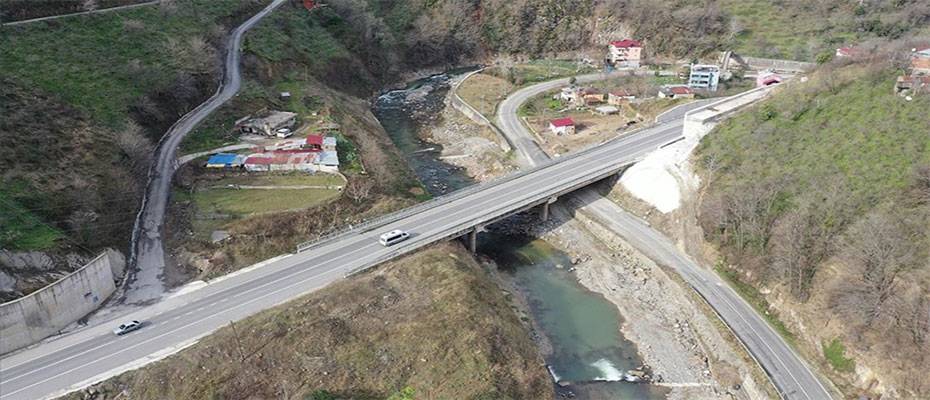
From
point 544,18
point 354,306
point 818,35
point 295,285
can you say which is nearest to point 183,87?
point 295,285

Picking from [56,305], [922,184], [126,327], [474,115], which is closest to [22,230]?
[56,305]

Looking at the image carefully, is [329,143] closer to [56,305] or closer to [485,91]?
[56,305]

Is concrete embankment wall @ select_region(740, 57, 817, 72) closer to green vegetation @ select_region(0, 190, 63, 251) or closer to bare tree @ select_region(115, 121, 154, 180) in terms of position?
bare tree @ select_region(115, 121, 154, 180)

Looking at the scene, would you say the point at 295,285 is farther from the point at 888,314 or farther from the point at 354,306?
the point at 888,314

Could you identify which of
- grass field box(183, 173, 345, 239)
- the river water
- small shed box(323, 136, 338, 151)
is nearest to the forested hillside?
grass field box(183, 173, 345, 239)

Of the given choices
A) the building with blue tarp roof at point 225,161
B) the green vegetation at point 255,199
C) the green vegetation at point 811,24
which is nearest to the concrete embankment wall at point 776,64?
the green vegetation at point 811,24

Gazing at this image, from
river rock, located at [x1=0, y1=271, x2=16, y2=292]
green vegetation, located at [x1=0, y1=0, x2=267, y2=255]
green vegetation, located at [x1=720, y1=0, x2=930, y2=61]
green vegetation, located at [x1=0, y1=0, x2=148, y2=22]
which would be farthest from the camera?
green vegetation, located at [x1=720, y1=0, x2=930, y2=61]

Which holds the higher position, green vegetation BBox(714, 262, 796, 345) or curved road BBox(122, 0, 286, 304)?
curved road BBox(122, 0, 286, 304)
